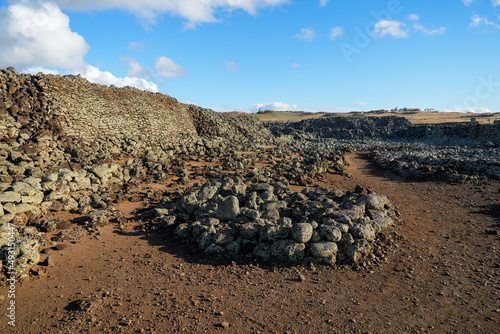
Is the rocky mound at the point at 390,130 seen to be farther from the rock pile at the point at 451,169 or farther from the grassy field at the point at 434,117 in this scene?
the rock pile at the point at 451,169

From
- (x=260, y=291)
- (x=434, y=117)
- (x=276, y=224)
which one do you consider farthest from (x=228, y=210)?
(x=434, y=117)

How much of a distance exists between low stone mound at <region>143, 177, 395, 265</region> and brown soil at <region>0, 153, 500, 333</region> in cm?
47

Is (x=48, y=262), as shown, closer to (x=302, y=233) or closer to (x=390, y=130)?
(x=302, y=233)

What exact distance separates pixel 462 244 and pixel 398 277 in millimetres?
3578

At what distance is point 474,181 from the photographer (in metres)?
16.3

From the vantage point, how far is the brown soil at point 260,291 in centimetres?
563

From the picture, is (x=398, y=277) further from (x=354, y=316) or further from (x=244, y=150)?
(x=244, y=150)

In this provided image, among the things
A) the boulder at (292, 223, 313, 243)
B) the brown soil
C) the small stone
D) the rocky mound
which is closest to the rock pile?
the brown soil

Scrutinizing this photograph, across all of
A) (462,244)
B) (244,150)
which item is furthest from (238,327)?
(244,150)

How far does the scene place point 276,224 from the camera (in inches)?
351

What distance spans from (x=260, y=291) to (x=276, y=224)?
255 cm

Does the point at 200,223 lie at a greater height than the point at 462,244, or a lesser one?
greater

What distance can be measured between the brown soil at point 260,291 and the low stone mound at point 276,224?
47cm

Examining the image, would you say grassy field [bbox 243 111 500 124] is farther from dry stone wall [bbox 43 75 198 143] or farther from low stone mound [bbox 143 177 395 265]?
low stone mound [bbox 143 177 395 265]
